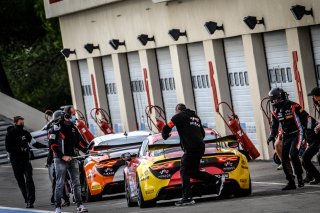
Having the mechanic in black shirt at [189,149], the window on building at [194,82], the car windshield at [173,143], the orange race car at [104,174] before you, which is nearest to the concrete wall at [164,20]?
the window on building at [194,82]

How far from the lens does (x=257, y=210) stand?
16.6 meters

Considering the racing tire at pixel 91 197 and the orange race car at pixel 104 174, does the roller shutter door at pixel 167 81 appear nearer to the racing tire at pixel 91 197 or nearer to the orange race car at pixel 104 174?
the orange race car at pixel 104 174

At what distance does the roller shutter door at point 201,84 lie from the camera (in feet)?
113

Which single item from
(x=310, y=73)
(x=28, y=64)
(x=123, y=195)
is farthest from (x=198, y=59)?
(x=28, y=64)

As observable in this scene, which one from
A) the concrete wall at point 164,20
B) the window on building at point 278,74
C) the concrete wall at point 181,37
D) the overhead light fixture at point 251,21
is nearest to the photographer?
the concrete wall at point 181,37

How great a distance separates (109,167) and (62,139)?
2891 mm

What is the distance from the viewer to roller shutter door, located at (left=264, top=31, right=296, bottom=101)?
94.8ft

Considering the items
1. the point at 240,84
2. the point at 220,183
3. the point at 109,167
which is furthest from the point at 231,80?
the point at 220,183

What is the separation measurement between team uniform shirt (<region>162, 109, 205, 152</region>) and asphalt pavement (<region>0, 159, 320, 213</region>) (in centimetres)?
89

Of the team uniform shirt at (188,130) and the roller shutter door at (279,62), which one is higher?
the roller shutter door at (279,62)

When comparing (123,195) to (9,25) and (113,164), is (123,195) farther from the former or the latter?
(9,25)

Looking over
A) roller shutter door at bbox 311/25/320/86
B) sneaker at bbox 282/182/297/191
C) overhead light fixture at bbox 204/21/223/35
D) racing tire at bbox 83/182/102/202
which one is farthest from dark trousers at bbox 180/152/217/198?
overhead light fixture at bbox 204/21/223/35

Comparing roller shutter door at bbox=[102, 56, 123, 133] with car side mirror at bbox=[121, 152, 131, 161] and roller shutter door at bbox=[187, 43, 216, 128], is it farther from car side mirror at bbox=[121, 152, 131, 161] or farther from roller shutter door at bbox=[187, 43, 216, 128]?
car side mirror at bbox=[121, 152, 131, 161]

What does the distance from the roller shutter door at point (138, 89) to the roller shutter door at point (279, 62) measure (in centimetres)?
1079
